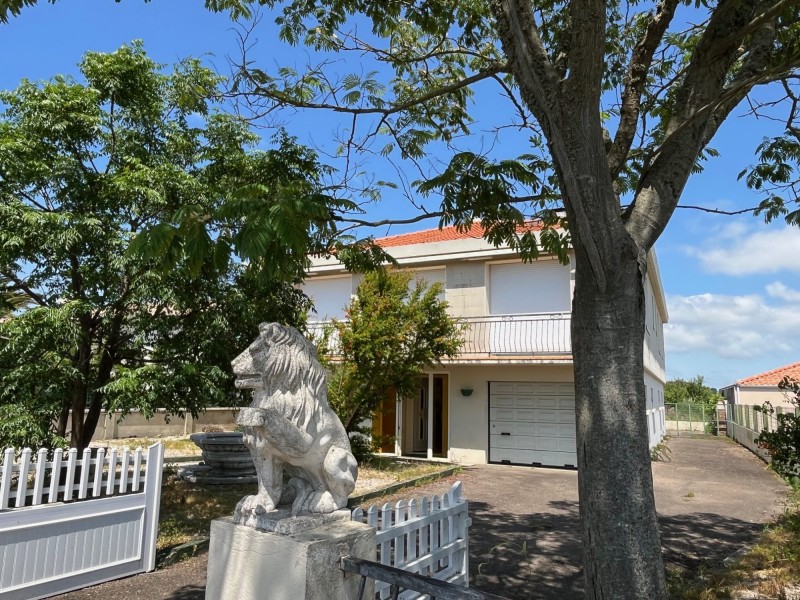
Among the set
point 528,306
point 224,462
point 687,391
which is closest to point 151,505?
point 224,462

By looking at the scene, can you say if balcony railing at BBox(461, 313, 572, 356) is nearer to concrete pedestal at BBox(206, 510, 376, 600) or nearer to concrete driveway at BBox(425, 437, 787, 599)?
concrete driveway at BBox(425, 437, 787, 599)

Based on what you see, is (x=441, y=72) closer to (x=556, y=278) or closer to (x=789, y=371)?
(x=556, y=278)

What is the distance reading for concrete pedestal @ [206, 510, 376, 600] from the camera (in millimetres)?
2570

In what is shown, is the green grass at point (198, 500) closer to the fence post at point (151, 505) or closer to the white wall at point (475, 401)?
the fence post at point (151, 505)

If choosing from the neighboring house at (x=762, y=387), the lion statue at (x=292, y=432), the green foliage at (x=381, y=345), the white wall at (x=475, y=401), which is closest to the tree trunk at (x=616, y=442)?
the lion statue at (x=292, y=432)

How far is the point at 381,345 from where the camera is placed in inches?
492

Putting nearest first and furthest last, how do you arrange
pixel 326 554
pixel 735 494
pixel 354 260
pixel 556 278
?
pixel 326 554 < pixel 354 260 < pixel 735 494 < pixel 556 278

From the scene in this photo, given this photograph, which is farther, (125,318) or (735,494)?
(735,494)

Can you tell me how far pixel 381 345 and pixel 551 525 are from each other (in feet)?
18.7

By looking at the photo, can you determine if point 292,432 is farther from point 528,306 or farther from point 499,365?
point 528,306

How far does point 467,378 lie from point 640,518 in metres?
12.4

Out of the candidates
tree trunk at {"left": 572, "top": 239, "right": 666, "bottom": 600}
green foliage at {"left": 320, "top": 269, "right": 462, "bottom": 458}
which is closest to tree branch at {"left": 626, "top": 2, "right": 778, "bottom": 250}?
tree trunk at {"left": 572, "top": 239, "right": 666, "bottom": 600}

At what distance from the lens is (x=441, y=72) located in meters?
6.49

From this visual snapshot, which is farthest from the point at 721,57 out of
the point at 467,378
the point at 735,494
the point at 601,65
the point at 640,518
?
the point at 467,378
